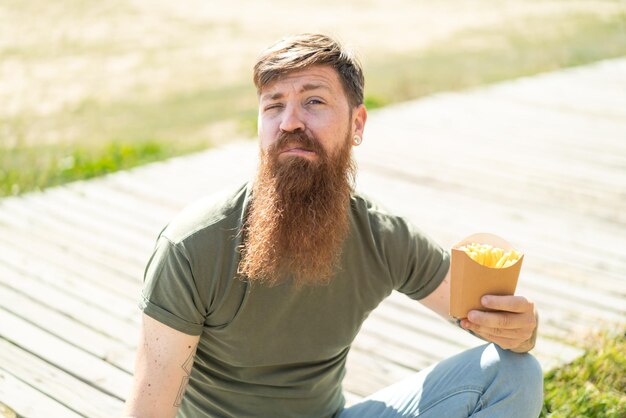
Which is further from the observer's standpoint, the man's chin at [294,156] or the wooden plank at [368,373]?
the wooden plank at [368,373]

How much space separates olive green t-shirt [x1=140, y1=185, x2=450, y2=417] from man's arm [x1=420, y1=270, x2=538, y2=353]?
343 mm

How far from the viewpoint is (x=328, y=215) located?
274 centimetres

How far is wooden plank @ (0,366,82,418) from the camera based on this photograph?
346 cm

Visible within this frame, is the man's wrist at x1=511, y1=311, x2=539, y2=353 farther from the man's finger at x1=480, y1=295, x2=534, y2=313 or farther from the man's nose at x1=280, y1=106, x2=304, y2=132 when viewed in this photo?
the man's nose at x1=280, y1=106, x2=304, y2=132

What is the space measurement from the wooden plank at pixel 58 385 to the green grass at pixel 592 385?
1.65 metres

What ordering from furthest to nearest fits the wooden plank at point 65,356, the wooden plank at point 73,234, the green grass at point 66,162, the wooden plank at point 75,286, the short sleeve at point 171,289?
the green grass at point 66,162 → the wooden plank at point 73,234 → the wooden plank at point 75,286 → the wooden plank at point 65,356 → the short sleeve at point 171,289

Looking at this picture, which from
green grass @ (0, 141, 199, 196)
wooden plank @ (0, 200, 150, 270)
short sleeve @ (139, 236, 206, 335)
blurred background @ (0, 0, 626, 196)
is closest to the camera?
short sleeve @ (139, 236, 206, 335)

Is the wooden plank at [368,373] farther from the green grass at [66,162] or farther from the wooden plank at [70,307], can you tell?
the green grass at [66,162]

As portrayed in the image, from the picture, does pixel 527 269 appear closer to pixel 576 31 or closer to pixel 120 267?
pixel 120 267

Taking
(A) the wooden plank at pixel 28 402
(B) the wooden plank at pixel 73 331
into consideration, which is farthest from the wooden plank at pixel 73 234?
(A) the wooden plank at pixel 28 402

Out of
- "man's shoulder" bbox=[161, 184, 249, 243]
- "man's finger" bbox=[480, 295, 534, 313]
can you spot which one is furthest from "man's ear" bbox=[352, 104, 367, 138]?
"man's finger" bbox=[480, 295, 534, 313]

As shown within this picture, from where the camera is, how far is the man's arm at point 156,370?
252 cm

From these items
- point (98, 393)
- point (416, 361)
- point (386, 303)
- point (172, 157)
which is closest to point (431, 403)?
point (416, 361)

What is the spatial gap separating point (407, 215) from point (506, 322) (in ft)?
10.5
